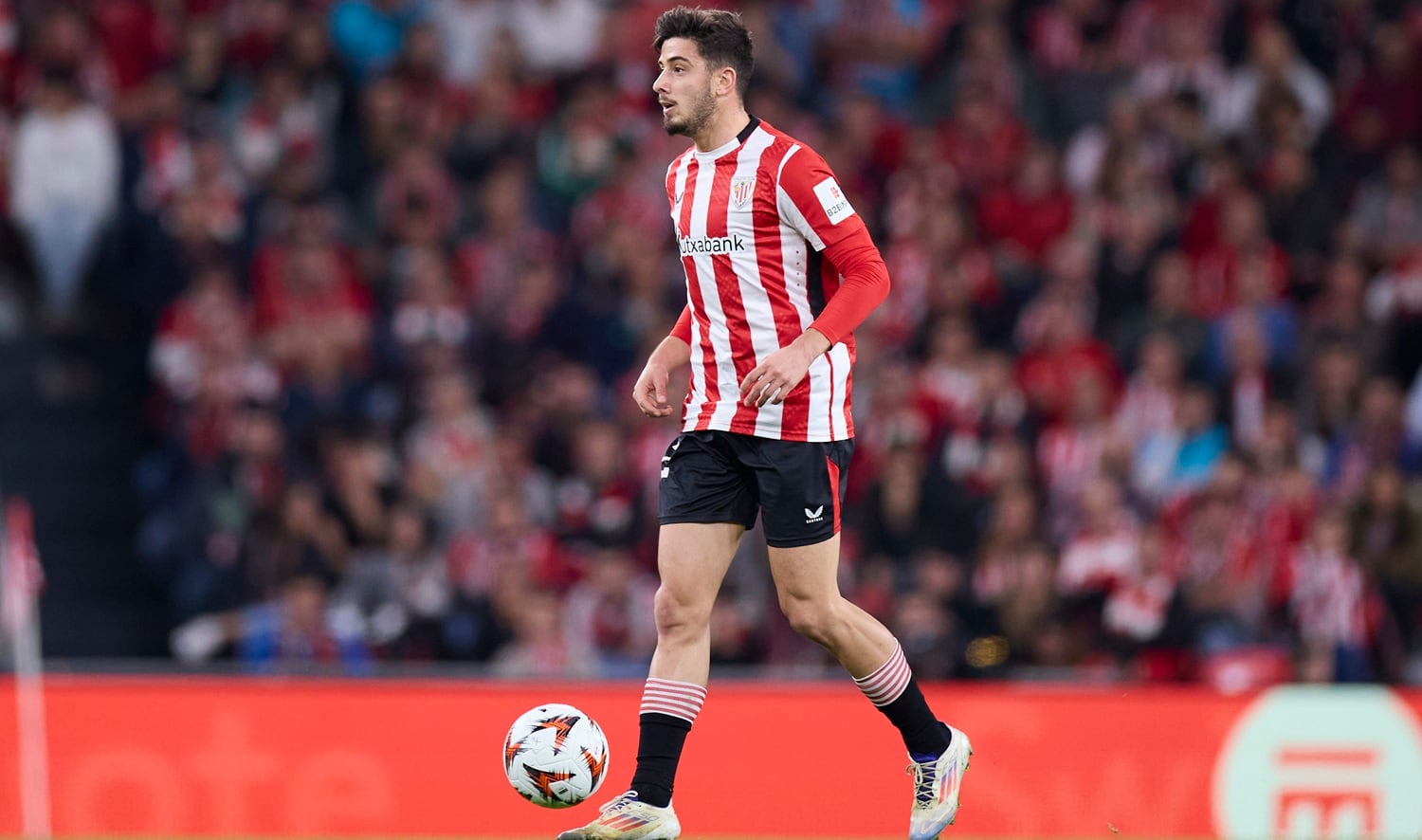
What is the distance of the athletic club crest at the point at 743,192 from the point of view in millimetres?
5953

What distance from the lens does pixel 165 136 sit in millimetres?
13406

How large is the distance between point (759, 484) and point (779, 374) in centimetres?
51

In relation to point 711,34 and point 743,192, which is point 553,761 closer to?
point 743,192

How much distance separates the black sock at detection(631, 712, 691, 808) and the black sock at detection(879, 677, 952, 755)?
27.2 inches

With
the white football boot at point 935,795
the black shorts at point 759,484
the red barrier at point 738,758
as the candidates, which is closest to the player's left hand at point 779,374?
the black shorts at point 759,484

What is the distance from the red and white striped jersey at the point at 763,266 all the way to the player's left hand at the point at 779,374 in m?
0.22

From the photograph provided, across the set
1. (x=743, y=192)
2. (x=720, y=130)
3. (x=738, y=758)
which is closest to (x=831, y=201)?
(x=743, y=192)

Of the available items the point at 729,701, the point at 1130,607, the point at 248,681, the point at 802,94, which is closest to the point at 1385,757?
the point at 1130,607

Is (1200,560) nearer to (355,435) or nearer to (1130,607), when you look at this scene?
(1130,607)

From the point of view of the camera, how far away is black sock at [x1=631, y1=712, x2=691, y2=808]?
5.81 metres

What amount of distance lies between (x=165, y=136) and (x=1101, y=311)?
246 inches

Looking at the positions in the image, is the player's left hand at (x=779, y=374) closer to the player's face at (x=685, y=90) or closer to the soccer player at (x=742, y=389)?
the soccer player at (x=742, y=389)

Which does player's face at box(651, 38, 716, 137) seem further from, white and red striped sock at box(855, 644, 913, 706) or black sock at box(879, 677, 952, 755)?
black sock at box(879, 677, 952, 755)

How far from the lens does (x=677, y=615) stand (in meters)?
5.95
